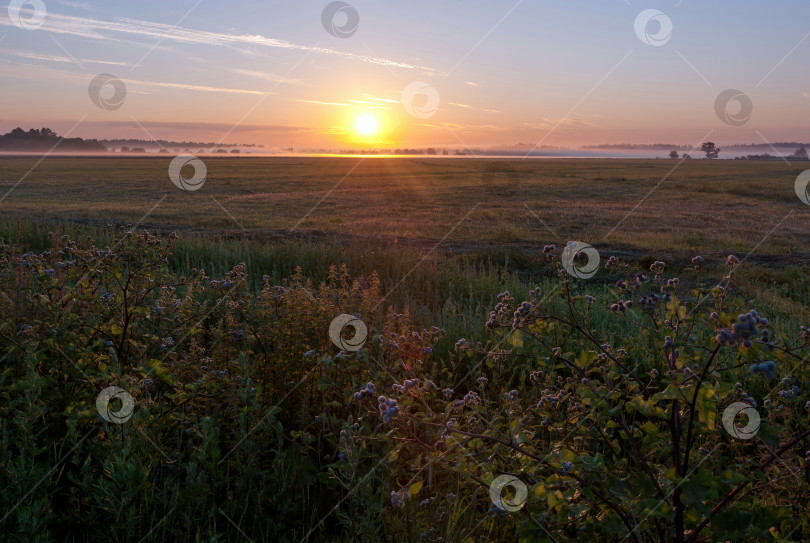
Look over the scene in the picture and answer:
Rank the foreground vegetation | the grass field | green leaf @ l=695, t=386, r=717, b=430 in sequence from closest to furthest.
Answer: green leaf @ l=695, t=386, r=717, b=430 < the foreground vegetation < the grass field

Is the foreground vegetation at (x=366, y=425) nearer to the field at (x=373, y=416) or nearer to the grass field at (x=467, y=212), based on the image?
the field at (x=373, y=416)

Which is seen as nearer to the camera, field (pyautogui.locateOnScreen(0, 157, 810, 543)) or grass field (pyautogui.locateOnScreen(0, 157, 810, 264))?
field (pyautogui.locateOnScreen(0, 157, 810, 543))

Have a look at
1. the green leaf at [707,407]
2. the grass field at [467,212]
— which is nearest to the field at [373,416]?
the green leaf at [707,407]

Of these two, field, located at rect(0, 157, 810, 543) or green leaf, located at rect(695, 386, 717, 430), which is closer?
green leaf, located at rect(695, 386, 717, 430)

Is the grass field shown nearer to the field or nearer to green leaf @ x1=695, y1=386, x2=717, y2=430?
the field

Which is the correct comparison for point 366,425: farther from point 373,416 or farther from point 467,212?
point 467,212

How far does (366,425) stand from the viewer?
3.16m

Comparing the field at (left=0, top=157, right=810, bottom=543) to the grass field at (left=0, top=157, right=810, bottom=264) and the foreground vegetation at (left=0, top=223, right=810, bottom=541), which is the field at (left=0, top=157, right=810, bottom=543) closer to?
the foreground vegetation at (left=0, top=223, right=810, bottom=541)

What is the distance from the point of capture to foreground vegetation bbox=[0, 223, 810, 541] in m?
2.11

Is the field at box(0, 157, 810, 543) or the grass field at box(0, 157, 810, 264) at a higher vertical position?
the grass field at box(0, 157, 810, 264)

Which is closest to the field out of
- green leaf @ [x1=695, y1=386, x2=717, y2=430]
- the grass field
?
green leaf @ [x1=695, y1=386, x2=717, y2=430]

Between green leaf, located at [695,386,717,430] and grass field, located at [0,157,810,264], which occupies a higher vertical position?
grass field, located at [0,157,810,264]

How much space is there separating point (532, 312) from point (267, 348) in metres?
2.33

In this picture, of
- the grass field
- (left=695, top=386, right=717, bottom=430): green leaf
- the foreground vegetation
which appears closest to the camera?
(left=695, top=386, right=717, bottom=430): green leaf
